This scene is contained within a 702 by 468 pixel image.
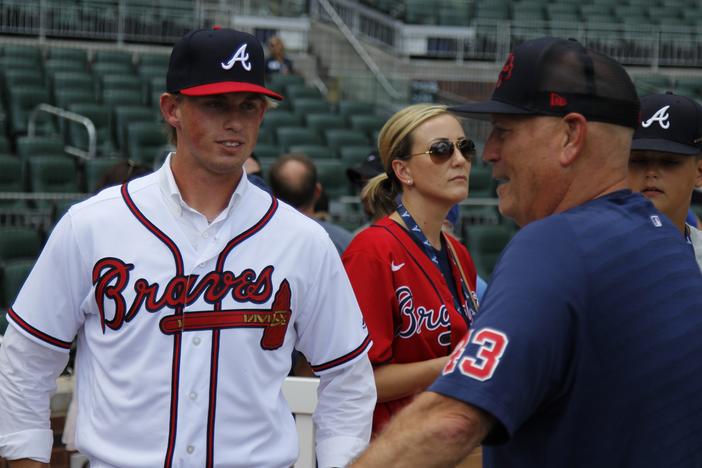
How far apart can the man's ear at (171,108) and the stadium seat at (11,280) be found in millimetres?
4908

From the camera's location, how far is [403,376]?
131 inches

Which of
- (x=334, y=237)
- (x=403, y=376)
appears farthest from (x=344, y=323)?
(x=334, y=237)

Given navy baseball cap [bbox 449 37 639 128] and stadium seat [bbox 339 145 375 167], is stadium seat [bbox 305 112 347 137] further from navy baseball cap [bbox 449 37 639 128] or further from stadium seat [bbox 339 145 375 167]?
navy baseball cap [bbox 449 37 639 128]

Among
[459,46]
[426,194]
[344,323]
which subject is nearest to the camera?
[344,323]

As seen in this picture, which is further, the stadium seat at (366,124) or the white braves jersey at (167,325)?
the stadium seat at (366,124)

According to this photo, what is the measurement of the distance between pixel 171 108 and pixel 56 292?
1.94 feet

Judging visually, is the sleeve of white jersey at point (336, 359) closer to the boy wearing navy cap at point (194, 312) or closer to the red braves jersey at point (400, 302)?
the boy wearing navy cap at point (194, 312)

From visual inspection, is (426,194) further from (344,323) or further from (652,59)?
(652,59)

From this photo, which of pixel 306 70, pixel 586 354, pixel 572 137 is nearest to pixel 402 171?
pixel 572 137

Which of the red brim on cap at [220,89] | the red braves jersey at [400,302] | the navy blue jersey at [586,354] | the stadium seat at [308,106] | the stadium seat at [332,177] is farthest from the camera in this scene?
the stadium seat at [308,106]

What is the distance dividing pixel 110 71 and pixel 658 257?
1441 centimetres

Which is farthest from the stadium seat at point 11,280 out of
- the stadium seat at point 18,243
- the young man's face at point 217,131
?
the young man's face at point 217,131

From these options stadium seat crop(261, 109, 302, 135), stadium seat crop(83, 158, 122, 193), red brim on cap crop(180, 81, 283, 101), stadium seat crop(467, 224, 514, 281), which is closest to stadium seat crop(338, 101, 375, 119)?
stadium seat crop(261, 109, 302, 135)

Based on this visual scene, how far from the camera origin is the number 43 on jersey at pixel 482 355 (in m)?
1.82
